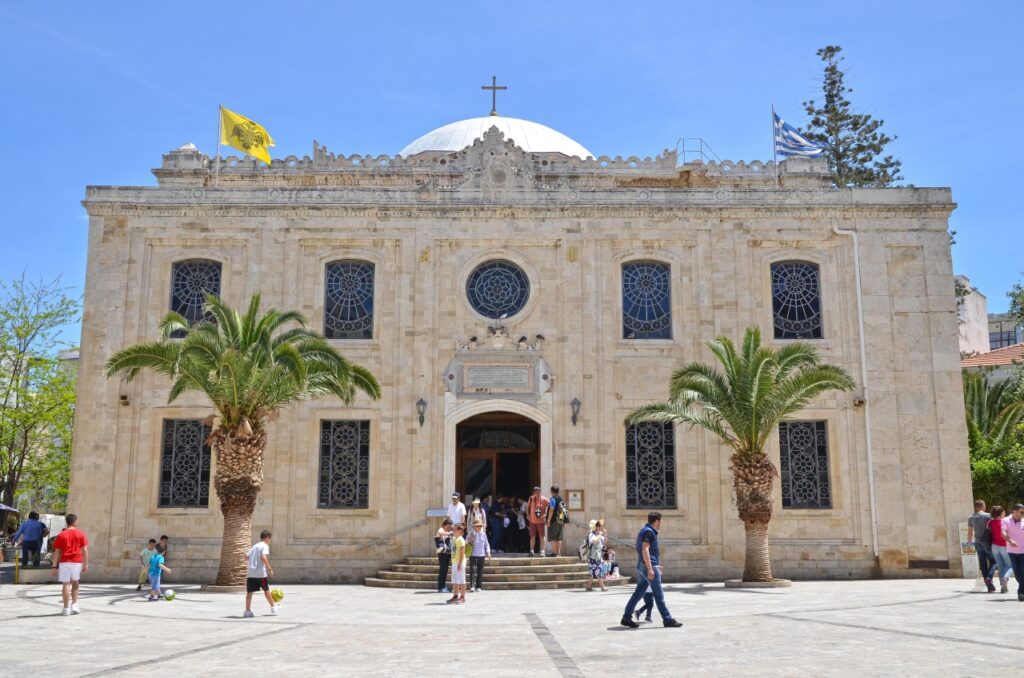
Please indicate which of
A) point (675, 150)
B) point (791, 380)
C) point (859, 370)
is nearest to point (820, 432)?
point (859, 370)

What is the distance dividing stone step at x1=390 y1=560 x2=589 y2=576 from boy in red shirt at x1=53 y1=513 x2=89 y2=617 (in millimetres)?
7031

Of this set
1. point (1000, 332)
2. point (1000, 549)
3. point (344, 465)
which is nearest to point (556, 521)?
point (344, 465)

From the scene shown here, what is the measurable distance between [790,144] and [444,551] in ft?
46.9

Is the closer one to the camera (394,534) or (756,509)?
(756,509)

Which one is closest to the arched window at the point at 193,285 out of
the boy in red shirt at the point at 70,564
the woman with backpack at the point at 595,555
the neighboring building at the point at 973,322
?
the boy in red shirt at the point at 70,564

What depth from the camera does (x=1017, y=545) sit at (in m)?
14.4

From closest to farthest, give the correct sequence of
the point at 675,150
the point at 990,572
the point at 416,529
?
1. the point at 990,572
2. the point at 416,529
3. the point at 675,150

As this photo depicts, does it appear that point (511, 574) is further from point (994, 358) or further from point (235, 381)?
point (994, 358)

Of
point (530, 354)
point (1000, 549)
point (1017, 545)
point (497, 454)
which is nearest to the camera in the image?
point (1017, 545)

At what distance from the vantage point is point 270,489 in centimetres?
2075

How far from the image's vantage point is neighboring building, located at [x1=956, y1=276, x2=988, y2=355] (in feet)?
141

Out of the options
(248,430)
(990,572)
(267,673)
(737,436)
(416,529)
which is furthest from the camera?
(416,529)

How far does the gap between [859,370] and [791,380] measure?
137 inches

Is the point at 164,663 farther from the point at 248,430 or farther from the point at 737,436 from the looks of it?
the point at 737,436
